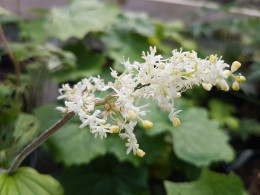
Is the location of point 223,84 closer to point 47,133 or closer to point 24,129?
point 47,133

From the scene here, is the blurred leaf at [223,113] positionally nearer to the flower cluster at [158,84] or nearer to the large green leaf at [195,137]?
the large green leaf at [195,137]

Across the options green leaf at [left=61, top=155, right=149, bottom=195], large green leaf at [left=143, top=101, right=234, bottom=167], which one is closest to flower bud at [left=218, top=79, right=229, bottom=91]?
large green leaf at [left=143, top=101, right=234, bottom=167]

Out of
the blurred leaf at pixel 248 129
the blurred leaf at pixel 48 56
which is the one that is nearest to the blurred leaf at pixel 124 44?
the blurred leaf at pixel 48 56

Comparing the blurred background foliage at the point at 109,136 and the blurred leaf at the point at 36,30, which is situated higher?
the blurred leaf at the point at 36,30

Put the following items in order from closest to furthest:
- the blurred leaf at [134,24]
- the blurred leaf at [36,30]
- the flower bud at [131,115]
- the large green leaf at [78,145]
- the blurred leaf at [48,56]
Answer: the flower bud at [131,115] → the large green leaf at [78,145] → the blurred leaf at [48,56] → the blurred leaf at [36,30] → the blurred leaf at [134,24]

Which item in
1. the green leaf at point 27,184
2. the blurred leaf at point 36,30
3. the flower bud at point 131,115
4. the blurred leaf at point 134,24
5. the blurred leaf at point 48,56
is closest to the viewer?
the flower bud at point 131,115

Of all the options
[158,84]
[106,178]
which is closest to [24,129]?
[106,178]

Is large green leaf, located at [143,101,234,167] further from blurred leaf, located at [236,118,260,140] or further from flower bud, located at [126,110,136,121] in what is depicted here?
flower bud, located at [126,110,136,121]
